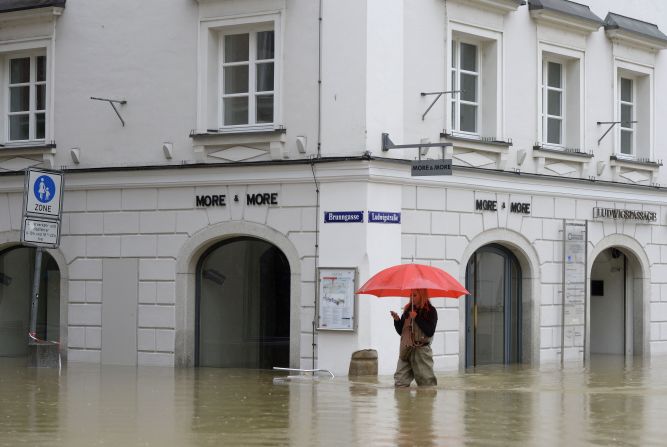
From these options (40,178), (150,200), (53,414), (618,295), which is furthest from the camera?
(618,295)

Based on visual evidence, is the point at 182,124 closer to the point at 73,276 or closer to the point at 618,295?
the point at 73,276

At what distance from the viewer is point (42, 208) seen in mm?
22906

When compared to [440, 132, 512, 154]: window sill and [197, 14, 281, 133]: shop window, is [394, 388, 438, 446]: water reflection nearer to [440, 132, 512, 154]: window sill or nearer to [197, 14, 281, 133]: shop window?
[440, 132, 512, 154]: window sill

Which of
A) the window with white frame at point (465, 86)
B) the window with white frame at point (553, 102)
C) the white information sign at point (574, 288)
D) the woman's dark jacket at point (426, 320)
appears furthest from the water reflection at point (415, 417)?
the window with white frame at point (553, 102)

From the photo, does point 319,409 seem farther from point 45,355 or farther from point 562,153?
point 562,153

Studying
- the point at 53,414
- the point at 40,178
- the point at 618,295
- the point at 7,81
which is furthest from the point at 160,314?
the point at 618,295

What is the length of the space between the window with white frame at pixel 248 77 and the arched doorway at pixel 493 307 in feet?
16.3

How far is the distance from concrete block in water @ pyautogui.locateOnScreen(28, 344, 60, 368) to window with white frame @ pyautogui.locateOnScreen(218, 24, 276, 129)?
506cm

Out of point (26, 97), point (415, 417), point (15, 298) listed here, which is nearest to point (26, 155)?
point (26, 97)

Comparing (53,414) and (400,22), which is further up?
(400,22)

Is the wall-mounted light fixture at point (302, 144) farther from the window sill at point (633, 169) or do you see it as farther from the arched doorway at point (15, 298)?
the window sill at point (633, 169)

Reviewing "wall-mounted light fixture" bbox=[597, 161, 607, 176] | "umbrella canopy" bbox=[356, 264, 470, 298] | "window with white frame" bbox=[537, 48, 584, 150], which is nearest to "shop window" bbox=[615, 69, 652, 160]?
"wall-mounted light fixture" bbox=[597, 161, 607, 176]

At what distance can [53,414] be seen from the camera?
16.2m

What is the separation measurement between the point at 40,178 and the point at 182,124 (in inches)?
111
